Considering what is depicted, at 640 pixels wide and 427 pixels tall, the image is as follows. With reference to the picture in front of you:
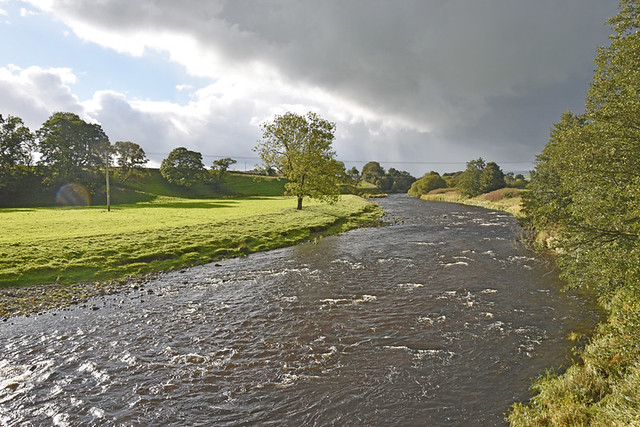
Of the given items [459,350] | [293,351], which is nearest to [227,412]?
[293,351]

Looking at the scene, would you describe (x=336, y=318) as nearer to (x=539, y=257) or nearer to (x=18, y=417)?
(x=18, y=417)

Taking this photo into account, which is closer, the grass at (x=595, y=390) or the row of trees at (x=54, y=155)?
the grass at (x=595, y=390)

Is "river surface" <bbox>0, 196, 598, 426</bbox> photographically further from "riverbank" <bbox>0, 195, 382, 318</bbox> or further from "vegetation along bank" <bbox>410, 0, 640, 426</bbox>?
"riverbank" <bbox>0, 195, 382, 318</bbox>

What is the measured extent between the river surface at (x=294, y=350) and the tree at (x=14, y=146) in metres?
73.8

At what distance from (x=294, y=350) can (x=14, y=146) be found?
93.5 m

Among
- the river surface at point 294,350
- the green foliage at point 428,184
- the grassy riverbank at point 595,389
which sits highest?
the green foliage at point 428,184

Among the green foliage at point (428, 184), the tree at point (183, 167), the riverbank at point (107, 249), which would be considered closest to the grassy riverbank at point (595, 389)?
the riverbank at point (107, 249)

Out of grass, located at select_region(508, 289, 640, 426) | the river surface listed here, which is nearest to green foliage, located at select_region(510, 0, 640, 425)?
grass, located at select_region(508, 289, 640, 426)

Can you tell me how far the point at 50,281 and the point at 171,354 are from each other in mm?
12808

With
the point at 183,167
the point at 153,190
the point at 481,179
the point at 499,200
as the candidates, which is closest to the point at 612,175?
the point at 499,200

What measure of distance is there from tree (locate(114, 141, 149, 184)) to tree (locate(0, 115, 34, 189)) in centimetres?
2432

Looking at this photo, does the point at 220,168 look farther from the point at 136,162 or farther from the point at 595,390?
the point at 595,390

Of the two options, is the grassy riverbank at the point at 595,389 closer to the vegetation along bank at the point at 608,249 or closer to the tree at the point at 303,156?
the vegetation along bank at the point at 608,249

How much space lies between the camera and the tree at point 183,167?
104375mm
